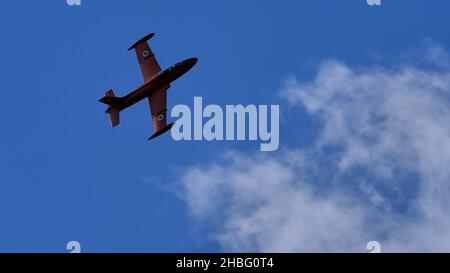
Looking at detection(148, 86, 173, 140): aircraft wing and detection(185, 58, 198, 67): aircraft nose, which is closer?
detection(185, 58, 198, 67): aircraft nose

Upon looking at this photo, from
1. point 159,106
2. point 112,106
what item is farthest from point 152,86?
point 112,106

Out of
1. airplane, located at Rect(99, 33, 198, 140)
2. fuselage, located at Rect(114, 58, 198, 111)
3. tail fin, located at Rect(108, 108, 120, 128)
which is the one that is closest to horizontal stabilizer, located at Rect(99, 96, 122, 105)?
airplane, located at Rect(99, 33, 198, 140)

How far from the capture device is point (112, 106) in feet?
202

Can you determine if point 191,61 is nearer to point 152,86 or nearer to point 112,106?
point 152,86

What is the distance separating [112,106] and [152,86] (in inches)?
139

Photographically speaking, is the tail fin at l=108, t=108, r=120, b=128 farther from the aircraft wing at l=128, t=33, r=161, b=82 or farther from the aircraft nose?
the aircraft nose

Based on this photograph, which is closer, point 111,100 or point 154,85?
point 111,100

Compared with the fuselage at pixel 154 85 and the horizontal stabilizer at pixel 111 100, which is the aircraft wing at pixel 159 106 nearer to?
the fuselage at pixel 154 85

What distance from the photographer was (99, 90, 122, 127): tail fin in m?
59.1

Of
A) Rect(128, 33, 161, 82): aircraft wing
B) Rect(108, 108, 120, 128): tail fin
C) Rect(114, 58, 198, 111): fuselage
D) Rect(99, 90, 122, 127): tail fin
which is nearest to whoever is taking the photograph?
Rect(108, 108, 120, 128): tail fin
